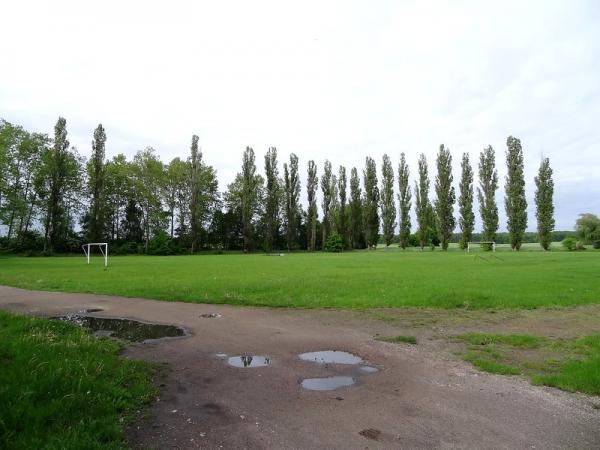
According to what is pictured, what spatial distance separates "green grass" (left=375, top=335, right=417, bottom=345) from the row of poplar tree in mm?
55670

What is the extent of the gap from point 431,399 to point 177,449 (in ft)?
10.7

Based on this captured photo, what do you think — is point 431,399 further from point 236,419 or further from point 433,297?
point 433,297

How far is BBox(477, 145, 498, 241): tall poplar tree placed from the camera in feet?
222

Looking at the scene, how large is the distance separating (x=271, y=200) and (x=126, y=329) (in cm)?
6850

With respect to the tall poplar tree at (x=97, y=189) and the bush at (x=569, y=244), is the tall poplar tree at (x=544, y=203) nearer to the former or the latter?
the bush at (x=569, y=244)

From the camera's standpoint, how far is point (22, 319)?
29.1 feet

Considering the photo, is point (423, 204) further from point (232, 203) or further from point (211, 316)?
point (211, 316)

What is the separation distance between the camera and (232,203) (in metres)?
87.1

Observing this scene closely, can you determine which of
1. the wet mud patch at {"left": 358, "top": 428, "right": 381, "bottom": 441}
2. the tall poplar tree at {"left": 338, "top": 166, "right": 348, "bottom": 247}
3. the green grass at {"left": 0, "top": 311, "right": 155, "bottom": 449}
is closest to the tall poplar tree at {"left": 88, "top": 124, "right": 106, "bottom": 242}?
the tall poplar tree at {"left": 338, "top": 166, "right": 348, "bottom": 247}

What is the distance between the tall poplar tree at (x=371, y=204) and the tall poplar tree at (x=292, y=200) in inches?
540

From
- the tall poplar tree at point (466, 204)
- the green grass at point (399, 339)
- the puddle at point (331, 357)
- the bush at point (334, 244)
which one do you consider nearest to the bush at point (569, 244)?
the tall poplar tree at point (466, 204)

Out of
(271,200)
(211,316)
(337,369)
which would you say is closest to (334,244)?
(271,200)

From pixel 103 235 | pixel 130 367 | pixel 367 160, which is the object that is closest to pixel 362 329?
pixel 130 367

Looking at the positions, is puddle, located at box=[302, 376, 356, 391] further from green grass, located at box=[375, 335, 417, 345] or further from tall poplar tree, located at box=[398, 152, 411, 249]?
tall poplar tree, located at box=[398, 152, 411, 249]
